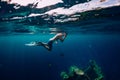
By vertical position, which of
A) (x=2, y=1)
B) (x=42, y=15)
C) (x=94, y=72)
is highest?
(x=2, y=1)

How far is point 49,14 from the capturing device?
19.3m

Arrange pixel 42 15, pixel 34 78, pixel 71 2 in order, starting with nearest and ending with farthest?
pixel 71 2 < pixel 42 15 < pixel 34 78

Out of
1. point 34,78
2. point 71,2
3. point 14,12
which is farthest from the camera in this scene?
point 34,78

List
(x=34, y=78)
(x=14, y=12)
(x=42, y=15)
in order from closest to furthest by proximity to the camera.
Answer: (x=14, y=12), (x=42, y=15), (x=34, y=78)

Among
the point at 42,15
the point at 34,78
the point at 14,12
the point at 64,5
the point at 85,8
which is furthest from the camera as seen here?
the point at 34,78

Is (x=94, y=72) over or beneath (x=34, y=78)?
over

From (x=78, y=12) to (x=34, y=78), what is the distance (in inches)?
1277

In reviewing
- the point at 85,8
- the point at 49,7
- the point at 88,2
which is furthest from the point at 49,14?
the point at 88,2

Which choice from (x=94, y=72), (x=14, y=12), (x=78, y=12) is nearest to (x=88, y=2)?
(x=78, y=12)

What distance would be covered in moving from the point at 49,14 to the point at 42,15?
995 mm

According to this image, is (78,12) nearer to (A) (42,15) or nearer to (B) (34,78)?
(A) (42,15)

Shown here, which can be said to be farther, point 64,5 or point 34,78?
point 34,78

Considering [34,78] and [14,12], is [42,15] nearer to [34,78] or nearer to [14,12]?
[14,12]

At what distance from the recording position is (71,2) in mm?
15109
